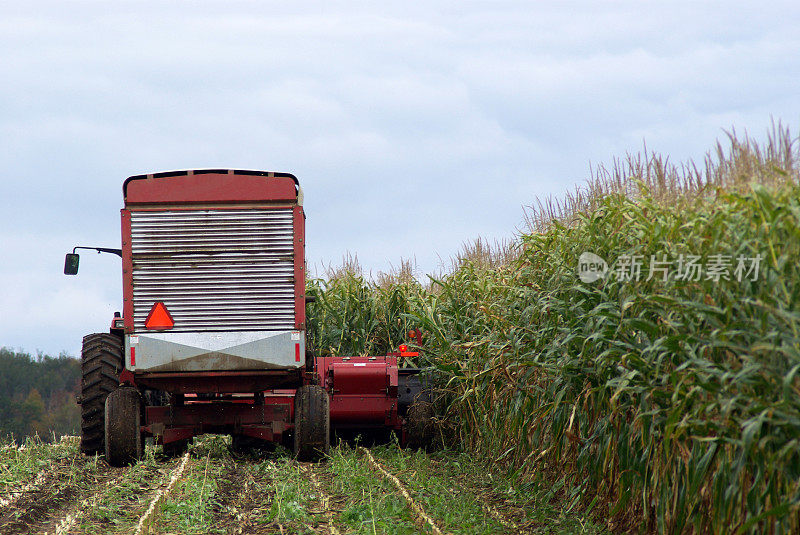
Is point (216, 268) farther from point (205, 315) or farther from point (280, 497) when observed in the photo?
point (280, 497)

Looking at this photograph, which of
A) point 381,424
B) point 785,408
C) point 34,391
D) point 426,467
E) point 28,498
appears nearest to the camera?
point 785,408

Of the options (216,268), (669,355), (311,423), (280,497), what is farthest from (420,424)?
(669,355)

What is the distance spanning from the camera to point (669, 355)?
6152 mm

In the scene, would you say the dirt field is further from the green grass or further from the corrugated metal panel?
the corrugated metal panel

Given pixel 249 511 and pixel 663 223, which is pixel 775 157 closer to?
pixel 663 223

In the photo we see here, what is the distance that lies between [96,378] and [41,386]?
90329mm

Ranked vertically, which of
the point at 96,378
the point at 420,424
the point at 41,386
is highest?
the point at 96,378

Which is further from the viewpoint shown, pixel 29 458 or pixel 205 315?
pixel 29 458

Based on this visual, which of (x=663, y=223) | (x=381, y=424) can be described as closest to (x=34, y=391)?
(x=381, y=424)

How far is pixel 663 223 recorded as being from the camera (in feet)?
21.5

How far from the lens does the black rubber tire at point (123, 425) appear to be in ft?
36.7

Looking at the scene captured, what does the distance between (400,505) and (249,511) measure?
1.47m

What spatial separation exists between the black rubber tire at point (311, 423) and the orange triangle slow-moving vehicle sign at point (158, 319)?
6.61ft

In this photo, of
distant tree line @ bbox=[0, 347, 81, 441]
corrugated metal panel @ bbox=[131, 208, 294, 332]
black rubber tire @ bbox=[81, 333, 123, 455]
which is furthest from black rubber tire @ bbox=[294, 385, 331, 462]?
distant tree line @ bbox=[0, 347, 81, 441]
